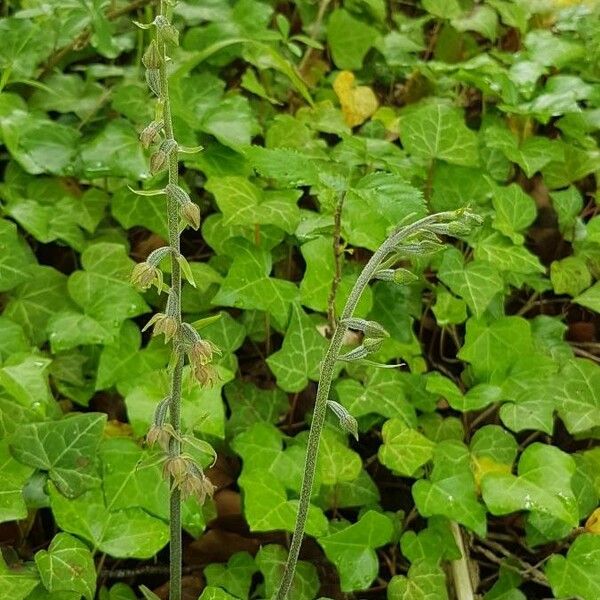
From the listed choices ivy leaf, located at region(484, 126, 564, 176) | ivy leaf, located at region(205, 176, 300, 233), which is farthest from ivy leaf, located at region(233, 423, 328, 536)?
ivy leaf, located at region(484, 126, 564, 176)

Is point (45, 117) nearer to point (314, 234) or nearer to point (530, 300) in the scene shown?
point (314, 234)

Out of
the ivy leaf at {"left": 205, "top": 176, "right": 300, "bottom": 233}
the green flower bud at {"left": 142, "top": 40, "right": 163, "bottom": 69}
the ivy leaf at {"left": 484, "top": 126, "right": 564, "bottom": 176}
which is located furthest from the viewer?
the ivy leaf at {"left": 484, "top": 126, "right": 564, "bottom": 176}

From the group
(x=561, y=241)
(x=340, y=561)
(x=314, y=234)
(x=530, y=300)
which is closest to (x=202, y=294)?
(x=314, y=234)

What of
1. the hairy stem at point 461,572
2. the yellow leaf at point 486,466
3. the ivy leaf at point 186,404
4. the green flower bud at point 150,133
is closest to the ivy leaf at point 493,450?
the yellow leaf at point 486,466

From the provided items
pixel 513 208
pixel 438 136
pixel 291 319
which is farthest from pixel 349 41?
pixel 291 319

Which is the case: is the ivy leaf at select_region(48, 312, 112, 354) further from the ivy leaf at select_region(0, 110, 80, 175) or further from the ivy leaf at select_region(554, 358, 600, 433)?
the ivy leaf at select_region(554, 358, 600, 433)
